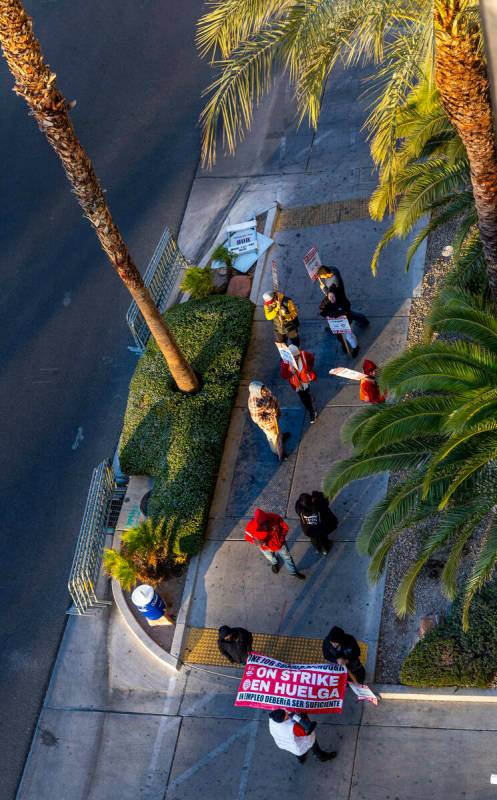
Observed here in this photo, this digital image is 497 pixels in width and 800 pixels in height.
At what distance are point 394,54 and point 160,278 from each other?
6772 millimetres

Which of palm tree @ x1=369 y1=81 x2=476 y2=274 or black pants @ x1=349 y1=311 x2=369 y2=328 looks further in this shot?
black pants @ x1=349 y1=311 x2=369 y2=328

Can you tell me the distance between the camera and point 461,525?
1083 cm

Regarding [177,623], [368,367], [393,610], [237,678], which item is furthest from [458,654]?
[368,367]

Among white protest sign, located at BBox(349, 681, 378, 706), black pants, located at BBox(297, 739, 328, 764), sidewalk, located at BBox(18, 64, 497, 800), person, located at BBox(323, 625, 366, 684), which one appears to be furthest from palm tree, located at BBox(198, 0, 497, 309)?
black pants, located at BBox(297, 739, 328, 764)

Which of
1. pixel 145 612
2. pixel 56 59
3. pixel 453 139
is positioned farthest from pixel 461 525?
pixel 56 59

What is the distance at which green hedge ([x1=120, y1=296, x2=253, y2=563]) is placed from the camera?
14.5 meters

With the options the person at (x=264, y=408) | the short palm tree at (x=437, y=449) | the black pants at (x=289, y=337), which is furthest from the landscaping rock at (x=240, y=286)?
the short palm tree at (x=437, y=449)

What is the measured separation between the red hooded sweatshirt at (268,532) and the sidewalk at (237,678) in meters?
1.05

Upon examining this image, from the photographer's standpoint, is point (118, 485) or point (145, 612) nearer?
point (145, 612)

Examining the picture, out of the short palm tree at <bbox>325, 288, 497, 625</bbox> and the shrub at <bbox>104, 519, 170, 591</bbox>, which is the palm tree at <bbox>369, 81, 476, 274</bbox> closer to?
the short palm tree at <bbox>325, 288, 497, 625</bbox>

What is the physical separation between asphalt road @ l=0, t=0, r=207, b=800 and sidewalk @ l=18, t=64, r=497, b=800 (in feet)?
2.73

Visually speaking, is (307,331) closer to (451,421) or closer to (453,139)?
(453,139)

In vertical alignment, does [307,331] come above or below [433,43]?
below

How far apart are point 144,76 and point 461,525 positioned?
15860 mm
